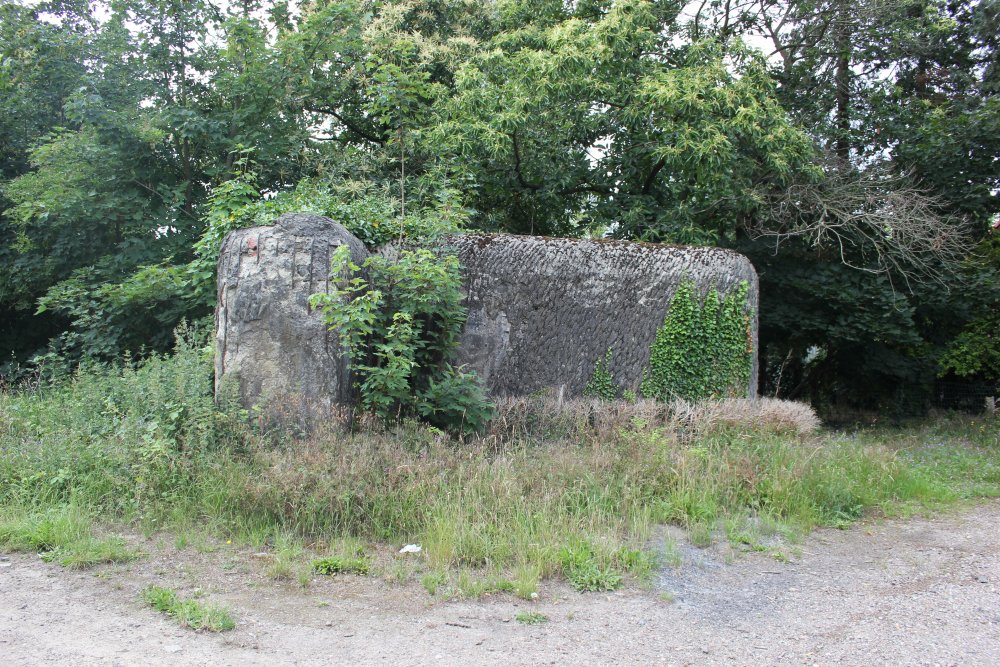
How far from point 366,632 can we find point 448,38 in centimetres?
1124

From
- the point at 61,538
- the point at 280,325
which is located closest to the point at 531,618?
the point at 61,538

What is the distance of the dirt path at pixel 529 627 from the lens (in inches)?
149

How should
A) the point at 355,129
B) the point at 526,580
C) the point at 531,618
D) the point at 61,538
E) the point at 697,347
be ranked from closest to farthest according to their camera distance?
1. the point at 531,618
2. the point at 526,580
3. the point at 61,538
4. the point at 697,347
5. the point at 355,129

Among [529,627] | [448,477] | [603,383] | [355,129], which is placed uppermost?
[355,129]

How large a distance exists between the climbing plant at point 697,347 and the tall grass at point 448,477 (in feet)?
4.13

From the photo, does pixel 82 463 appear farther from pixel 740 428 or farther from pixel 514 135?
pixel 514 135

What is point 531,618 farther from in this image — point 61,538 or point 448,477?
point 61,538

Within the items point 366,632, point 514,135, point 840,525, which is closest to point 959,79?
point 514,135

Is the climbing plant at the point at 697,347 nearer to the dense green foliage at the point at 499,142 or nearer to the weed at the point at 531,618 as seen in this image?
the dense green foliage at the point at 499,142

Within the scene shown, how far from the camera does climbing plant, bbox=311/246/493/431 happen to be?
677 centimetres

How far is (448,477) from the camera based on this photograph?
5.96 meters

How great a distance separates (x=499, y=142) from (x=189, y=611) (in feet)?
27.9

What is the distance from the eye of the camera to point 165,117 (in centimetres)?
1015

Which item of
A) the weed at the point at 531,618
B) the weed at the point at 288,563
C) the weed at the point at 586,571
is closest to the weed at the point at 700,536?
the weed at the point at 586,571
